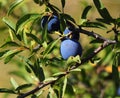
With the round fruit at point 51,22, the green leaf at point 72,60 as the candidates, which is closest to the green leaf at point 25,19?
the round fruit at point 51,22

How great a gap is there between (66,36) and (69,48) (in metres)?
0.03

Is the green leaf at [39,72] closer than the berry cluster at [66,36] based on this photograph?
No

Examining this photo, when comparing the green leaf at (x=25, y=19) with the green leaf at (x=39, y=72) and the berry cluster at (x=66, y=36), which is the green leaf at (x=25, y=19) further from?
the green leaf at (x=39, y=72)

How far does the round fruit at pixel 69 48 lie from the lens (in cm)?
112

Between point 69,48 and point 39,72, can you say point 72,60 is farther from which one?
point 39,72

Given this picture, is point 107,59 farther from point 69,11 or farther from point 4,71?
point 69,11

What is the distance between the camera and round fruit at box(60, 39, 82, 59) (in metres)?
1.12

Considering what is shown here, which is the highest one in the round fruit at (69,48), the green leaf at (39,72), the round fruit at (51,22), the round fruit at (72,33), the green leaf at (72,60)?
the round fruit at (51,22)

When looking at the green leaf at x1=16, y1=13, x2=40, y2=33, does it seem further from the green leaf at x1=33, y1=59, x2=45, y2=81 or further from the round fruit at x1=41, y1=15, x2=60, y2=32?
the green leaf at x1=33, y1=59, x2=45, y2=81

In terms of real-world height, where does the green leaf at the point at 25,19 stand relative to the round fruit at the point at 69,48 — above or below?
above

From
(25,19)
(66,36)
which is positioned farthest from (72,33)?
(25,19)

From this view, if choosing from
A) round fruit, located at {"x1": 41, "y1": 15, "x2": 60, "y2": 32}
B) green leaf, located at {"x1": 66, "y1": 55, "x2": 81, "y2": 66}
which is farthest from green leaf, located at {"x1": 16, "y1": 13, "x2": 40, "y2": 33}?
green leaf, located at {"x1": 66, "y1": 55, "x2": 81, "y2": 66}

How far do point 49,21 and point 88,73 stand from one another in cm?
100

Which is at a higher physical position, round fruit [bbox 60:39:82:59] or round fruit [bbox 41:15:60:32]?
round fruit [bbox 41:15:60:32]
